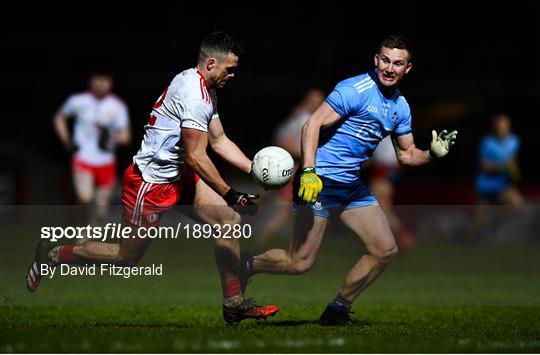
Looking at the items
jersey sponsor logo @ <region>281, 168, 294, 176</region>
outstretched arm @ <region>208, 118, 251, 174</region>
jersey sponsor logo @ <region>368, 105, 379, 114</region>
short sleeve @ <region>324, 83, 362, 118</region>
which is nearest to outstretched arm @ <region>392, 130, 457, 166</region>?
jersey sponsor logo @ <region>368, 105, 379, 114</region>

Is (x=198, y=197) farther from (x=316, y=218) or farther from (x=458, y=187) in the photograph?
(x=458, y=187)

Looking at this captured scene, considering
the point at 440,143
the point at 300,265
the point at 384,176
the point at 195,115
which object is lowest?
the point at 384,176

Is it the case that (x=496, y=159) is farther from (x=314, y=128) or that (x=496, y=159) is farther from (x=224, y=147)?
(x=314, y=128)

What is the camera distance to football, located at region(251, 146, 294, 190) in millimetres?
9680

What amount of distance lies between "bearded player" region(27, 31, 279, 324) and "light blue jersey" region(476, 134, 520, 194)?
10.2 meters

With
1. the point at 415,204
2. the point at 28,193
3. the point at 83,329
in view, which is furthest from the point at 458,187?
the point at 83,329

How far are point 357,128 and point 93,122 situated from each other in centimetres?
657

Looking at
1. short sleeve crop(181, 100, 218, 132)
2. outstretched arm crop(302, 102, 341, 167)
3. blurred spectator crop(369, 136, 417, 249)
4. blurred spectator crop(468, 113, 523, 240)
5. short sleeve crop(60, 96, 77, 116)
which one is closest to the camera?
short sleeve crop(181, 100, 218, 132)

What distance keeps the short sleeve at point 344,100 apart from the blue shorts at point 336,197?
59 centimetres

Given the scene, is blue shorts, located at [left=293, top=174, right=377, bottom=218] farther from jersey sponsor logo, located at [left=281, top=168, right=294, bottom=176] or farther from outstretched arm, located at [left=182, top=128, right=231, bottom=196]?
outstretched arm, located at [left=182, top=128, right=231, bottom=196]

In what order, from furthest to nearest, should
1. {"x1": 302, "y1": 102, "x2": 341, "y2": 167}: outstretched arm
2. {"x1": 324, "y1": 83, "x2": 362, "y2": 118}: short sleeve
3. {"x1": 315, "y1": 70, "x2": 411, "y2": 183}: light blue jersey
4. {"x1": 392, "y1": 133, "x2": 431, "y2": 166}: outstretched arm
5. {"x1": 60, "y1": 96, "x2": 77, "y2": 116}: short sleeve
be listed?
1. {"x1": 60, "y1": 96, "x2": 77, "y2": 116}: short sleeve
2. {"x1": 392, "y1": 133, "x2": 431, "y2": 166}: outstretched arm
3. {"x1": 315, "y1": 70, "x2": 411, "y2": 183}: light blue jersey
4. {"x1": 324, "y1": 83, "x2": 362, "y2": 118}: short sleeve
5. {"x1": 302, "y1": 102, "x2": 341, "y2": 167}: outstretched arm

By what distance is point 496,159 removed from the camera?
19641mm

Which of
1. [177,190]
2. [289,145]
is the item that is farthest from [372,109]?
[289,145]

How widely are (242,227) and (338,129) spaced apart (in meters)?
1.10
